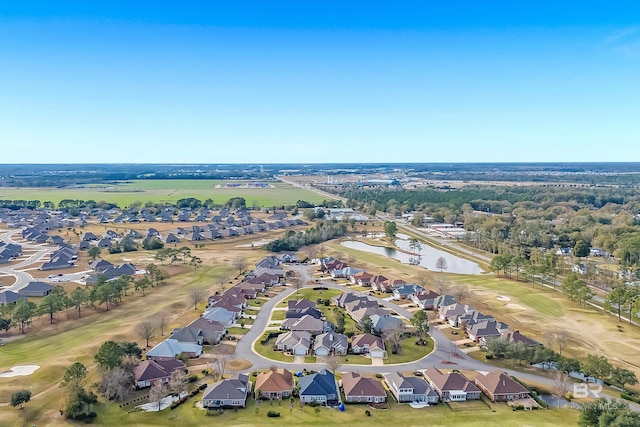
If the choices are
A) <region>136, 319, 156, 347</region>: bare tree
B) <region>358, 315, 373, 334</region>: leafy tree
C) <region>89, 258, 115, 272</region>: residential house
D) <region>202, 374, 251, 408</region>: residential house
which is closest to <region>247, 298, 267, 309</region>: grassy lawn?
<region>136, 319, 156, 347</region>: bare tree

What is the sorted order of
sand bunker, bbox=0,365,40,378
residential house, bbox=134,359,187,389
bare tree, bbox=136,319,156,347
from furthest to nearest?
1. bare tree, bbox=136,319,156,347
2. sand bunker, bbox=0,365,40,378
3. residential house, bbox=134,359,187,389

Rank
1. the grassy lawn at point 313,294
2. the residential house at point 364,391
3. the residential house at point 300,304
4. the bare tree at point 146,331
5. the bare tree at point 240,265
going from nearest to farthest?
the residential house at point 364,391 < the bare tree at point 146,331 < the residential house at point 300,304 < the grassy lawn at point 313,294 < the bare tree at point 240,265

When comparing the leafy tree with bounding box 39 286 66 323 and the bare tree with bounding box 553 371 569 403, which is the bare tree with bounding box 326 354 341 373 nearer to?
the bare tree with bounding box 553 371 569 403

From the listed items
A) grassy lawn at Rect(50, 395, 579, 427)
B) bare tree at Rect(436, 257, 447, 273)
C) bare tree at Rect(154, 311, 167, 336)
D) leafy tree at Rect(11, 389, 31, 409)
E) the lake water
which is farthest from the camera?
the lake water

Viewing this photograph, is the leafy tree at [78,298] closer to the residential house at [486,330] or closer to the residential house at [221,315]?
the residential house at [221,315]

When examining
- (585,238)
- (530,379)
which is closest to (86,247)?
(530,379)

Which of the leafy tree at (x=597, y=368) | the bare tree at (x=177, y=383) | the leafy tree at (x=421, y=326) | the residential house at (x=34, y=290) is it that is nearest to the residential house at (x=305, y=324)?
the leafy tree at (x=421, y=326)

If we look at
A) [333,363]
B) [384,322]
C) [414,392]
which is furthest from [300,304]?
[414,392]
